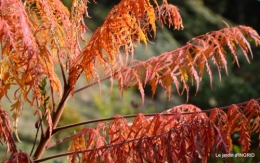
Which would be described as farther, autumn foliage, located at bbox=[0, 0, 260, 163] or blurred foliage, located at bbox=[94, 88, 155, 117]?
blurred foliage, located at bbox=[94, 88, 155, 117]

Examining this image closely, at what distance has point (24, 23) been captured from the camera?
85 centimetres

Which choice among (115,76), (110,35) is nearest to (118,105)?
(115,76)

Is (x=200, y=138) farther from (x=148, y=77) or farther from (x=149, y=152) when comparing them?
(x=148, y=77)

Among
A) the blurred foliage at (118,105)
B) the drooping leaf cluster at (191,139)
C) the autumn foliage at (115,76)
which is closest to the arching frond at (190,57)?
the autumn foliage at (115,76)

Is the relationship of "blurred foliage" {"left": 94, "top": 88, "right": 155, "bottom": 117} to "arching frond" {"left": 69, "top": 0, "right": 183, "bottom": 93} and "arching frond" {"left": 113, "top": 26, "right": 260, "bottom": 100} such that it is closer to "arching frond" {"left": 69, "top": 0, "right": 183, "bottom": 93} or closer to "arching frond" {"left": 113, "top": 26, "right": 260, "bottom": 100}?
"arching frond" {"left": 113, "top": 26, "right": 260, "bottom": 100}

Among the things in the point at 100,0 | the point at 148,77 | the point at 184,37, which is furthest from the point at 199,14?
the point at 148,77

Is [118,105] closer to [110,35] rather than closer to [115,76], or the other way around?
[115,76]

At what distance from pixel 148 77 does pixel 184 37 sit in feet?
13.8

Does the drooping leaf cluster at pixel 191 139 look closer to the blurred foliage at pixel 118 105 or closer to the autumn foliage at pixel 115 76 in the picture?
the autumn foliage at pixel 115 76

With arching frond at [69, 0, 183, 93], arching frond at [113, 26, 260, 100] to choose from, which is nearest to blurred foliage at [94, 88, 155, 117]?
arching frond at [113, 26, 260, 100]

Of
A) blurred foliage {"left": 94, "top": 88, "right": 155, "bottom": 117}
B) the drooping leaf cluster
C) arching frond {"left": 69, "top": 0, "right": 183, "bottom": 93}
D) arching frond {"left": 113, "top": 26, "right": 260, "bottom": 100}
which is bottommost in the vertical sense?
blurred foliage {"left": 94, "top": 88, "right": 155, "bottom": 117}

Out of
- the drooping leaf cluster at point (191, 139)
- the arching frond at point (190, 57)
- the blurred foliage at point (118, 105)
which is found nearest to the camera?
the drooping leaf cluster at point (191, 139)

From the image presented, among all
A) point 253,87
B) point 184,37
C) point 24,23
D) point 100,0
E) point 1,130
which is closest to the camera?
point 24,23

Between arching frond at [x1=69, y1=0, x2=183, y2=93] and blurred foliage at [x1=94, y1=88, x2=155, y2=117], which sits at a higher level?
arching frond at [x1=69, y1=0, x2=183, y2=93]
